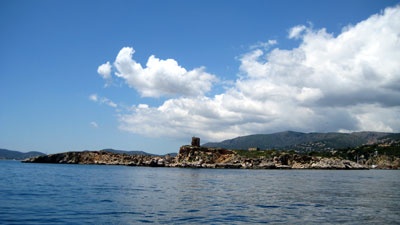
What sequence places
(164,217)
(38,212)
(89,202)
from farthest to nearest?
(89,202) → (38,212) → (164,217)

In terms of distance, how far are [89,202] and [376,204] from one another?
1443 inches

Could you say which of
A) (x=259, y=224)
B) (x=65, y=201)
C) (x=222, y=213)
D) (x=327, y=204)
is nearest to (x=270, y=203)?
(x=327, y=204)

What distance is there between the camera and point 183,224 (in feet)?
78.8

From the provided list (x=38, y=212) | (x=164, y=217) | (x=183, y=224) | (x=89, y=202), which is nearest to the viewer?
(x=183, y=224)

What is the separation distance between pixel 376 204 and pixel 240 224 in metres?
23.7

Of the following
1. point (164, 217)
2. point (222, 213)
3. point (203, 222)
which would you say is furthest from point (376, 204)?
point (164, 217)

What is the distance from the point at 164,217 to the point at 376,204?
1117 inches

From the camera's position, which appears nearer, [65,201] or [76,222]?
[76,222]

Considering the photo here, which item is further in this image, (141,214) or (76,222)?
(141,214)

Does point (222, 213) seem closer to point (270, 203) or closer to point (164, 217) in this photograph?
point (164, 217)

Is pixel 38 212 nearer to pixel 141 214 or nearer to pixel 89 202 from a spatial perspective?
pixel 89 202

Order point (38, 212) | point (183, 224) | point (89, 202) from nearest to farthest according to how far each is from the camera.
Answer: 1. point (183, 224)
2. point (38, 212)
3. point (89, 202)

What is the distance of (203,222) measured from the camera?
24938mm

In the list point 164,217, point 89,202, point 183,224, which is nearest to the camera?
point 183,224
